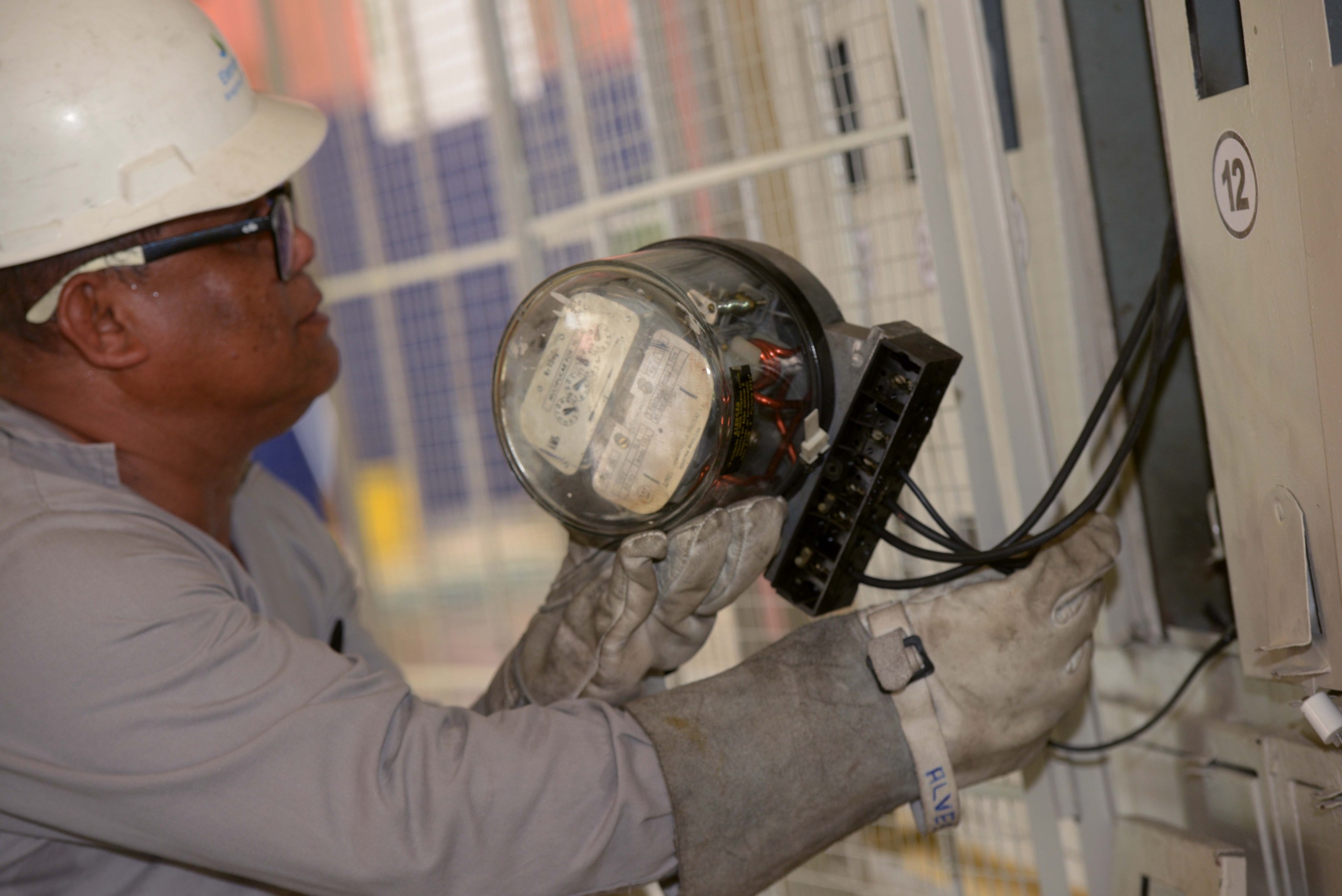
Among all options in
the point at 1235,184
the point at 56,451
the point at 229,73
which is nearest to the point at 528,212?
the point at 229,73

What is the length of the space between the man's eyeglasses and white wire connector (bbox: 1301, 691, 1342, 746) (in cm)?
119

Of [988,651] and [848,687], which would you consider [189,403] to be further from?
→ [988,651]

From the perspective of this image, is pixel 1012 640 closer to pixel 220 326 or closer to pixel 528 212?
pixel 220 326

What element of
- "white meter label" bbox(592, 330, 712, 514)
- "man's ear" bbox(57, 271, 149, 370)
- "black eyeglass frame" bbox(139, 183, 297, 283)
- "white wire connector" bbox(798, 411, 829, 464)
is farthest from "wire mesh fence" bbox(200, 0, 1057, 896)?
"man's ear" bbox(57, 271, 149, 370)

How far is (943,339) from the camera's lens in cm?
137

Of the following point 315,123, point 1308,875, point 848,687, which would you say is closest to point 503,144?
point 315,123

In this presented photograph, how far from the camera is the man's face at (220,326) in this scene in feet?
4.03

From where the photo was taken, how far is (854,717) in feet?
3.41

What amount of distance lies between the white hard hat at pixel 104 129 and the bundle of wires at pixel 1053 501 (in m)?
0.85

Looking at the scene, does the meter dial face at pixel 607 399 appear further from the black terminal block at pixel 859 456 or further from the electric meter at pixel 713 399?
the black terminal block at pixel 859 456

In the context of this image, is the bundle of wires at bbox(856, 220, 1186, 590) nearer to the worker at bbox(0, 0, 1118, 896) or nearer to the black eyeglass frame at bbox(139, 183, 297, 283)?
the worker at bbox(0, 0, 1118, 896)

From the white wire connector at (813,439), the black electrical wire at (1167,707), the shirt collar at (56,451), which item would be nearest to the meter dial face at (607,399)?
the white wire connector at (813,439)

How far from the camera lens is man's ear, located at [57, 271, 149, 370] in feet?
3.96

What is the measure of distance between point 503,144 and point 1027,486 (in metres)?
1.19
